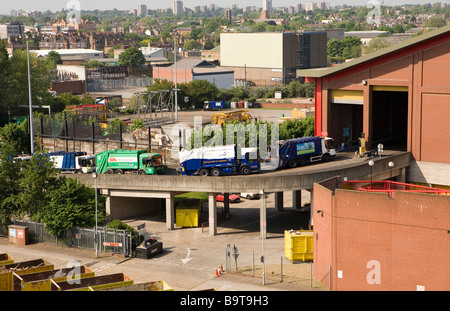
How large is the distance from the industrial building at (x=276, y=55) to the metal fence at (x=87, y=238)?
114 metres

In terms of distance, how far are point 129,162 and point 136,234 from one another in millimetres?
8474

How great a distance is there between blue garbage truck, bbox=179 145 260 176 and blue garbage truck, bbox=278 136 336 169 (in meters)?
2.74

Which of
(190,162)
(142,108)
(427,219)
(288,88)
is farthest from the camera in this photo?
(288,88)

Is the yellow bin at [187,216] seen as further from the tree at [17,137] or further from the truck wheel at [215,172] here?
the tree at [17,137]

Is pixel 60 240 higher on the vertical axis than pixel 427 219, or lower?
lower

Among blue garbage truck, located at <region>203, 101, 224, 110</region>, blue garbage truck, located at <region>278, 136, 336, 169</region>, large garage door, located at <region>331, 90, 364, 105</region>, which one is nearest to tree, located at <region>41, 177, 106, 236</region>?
blue garbage truck, located at <region>278, 136, 336, 169</region>

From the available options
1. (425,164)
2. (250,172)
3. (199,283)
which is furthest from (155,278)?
(425,164)

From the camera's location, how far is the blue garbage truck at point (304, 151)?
162 feet

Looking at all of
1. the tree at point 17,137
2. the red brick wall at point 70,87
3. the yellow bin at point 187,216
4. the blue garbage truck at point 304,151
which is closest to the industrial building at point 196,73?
the red brick wall at point 70,87

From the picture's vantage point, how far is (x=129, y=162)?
164 feet

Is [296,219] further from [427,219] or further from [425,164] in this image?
[427,219]

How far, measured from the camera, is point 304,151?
50.5 m

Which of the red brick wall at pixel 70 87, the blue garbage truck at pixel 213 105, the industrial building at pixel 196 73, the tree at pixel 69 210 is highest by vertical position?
the industrial building at pixel 196 73
